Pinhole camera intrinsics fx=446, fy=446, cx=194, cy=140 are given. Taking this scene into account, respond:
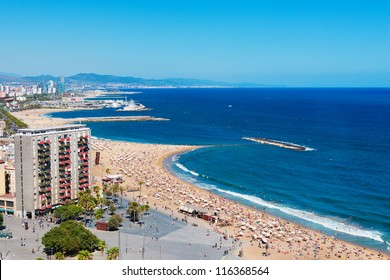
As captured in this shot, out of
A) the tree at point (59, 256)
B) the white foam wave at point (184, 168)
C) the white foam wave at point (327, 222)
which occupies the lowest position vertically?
the white foam wave at point (327, 222)

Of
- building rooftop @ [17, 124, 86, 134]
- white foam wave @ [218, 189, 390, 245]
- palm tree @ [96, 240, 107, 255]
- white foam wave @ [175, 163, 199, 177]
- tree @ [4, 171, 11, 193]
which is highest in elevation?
building rooftop @ [17, 124, 86, 134]

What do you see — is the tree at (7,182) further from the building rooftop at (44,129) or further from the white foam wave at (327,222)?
the white foam wave at (327,222)

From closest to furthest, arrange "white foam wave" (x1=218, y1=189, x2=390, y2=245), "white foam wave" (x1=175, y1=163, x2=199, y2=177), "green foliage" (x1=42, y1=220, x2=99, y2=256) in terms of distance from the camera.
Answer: "green foliage" (x1=42, y1=220, x2=99, y2=256) < "white foam wave" (x1=218, y1=189, x2=390, y2=245) < "white foam wave" (x1=175, y1=163, x2=199, y2=177)

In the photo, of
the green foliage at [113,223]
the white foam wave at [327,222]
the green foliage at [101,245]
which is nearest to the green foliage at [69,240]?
the green foliage at [101,245]

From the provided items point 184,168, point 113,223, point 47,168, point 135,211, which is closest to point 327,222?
point 135,211

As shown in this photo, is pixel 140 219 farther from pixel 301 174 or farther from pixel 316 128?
pixel 316 128

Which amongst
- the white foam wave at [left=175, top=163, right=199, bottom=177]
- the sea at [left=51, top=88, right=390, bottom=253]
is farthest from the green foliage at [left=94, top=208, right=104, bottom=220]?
the white foam wave at [left=175, top=163, right=199, bottom=177]

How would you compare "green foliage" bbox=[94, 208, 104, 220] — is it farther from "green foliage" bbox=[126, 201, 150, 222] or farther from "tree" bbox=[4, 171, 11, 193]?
"tree" bbox=[4, 171, 11, 193]
